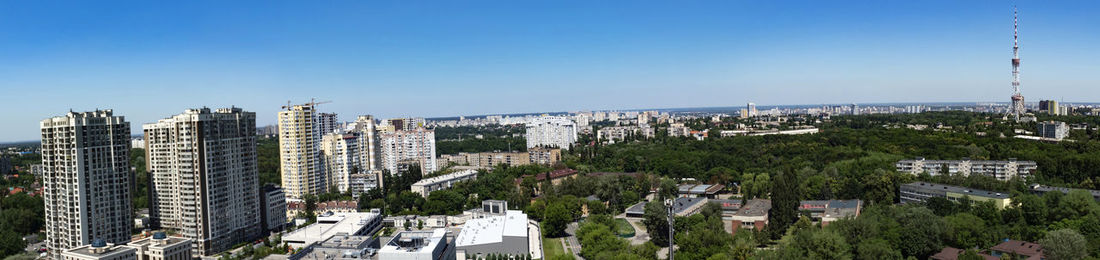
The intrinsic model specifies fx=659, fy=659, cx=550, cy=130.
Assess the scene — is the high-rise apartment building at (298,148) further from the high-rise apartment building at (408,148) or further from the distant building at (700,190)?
the distant building at (700,190)

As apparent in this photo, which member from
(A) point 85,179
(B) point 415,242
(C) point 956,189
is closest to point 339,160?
(A) point 85,179

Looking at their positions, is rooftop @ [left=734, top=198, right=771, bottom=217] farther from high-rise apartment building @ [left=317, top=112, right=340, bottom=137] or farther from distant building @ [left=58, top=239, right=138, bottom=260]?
high-rise apartment building @ [left=317, top=112, right=340, bottom=137]

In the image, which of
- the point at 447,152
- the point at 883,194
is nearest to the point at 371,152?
the point at 447,152

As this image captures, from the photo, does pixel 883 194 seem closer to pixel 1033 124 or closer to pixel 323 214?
pixel 323 214

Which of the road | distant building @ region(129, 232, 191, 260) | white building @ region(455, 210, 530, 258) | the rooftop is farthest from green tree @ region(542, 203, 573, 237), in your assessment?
distant building @ region(129, 232, 191, 260)

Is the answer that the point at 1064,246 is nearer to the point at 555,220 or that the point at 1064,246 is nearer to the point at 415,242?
the point at 555,220

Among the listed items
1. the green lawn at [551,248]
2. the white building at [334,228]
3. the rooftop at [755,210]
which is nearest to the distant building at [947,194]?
the rooftop at [755,210]

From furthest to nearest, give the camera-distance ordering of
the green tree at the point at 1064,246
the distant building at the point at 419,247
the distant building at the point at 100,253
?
1. the distant building at the point at 100,253
2. the green tree at the point at 1064,246
3. the distant building at the point at 419,247

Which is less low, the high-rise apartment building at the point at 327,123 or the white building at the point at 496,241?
the high-rise apartment building at the point at 327,123
